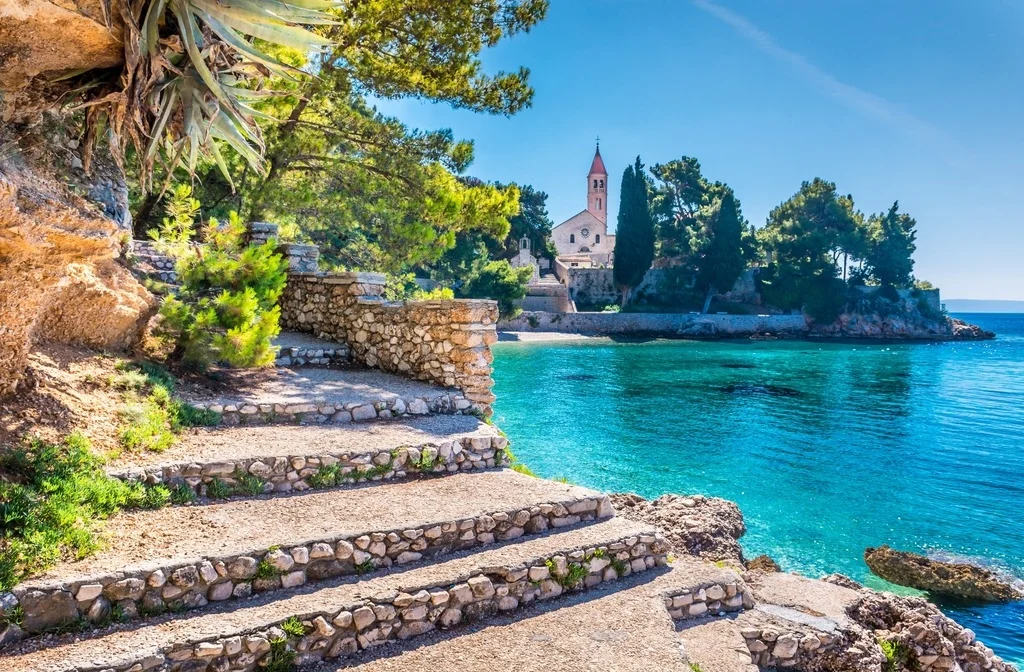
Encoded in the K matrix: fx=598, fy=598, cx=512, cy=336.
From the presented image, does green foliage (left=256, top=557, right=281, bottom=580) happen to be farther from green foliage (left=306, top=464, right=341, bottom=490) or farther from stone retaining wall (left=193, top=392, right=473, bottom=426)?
stone retaining wall (left=193, top=392, right=473, bottom=426)

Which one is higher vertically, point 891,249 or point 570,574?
point 891,249

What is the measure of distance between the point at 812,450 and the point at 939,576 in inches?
320

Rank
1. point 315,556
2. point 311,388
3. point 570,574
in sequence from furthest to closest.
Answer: point 311,388
point 570,574
point 315,556

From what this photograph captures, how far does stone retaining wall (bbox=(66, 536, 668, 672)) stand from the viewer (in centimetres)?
357

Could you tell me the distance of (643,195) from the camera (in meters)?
57.1

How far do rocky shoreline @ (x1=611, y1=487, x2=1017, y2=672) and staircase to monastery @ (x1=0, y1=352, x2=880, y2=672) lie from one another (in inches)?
8.4

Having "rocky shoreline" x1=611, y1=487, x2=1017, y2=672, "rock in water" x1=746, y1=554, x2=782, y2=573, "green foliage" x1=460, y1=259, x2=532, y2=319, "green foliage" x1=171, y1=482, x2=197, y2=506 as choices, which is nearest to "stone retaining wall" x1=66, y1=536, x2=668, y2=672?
"rocky shoreline" x1=611, y1=487, x2=1017, y2=672

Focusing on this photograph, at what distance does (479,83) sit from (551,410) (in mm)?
12386

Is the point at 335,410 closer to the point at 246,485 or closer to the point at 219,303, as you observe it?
the point at 246,485

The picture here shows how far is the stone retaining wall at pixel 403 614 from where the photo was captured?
3.57 meters

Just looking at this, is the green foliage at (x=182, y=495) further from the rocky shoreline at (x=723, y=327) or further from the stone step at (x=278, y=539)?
the rocky shoreline at (x=723, y=327)

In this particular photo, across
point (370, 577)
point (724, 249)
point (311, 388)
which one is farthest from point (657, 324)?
point (370, 577)

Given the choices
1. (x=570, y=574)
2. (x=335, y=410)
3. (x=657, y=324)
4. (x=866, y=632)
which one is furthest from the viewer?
(x=657, y=324)

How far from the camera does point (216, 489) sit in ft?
16.8
